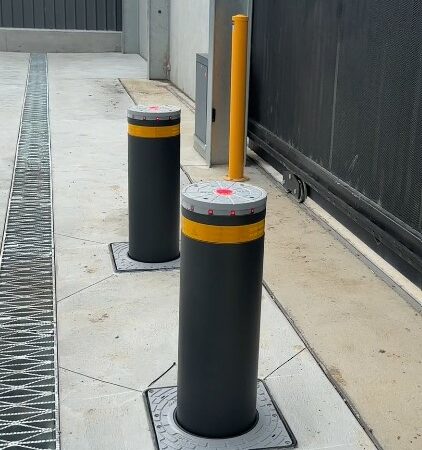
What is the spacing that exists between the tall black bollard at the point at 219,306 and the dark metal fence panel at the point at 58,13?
1800 cm

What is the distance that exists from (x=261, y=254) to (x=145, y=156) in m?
1.99

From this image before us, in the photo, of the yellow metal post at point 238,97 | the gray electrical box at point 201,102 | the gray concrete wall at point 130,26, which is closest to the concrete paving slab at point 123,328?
the yellow metal post at point 238,97

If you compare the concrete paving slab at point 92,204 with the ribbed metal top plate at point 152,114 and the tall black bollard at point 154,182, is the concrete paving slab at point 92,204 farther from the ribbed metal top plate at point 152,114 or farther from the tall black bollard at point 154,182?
the ribbed metal top plate at point 152,114

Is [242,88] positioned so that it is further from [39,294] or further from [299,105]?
[39,294]

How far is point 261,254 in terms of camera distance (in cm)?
289

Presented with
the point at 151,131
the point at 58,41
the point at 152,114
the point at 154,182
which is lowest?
the point at 58,41

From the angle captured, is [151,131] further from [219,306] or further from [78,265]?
[219,306]

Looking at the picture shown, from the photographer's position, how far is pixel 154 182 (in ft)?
15.6

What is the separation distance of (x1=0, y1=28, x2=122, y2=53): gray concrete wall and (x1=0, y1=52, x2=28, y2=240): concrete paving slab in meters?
0.90

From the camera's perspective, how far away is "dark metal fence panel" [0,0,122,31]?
64.6 feet

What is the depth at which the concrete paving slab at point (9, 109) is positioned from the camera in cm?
704

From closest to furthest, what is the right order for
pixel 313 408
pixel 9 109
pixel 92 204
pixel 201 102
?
pixel 313 408 < pixel 92 204 < pixel 201 102 < pixel 9 109

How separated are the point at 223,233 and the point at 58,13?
18.5m

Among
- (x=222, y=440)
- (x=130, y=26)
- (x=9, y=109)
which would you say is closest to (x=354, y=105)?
(x=222, y=440)
